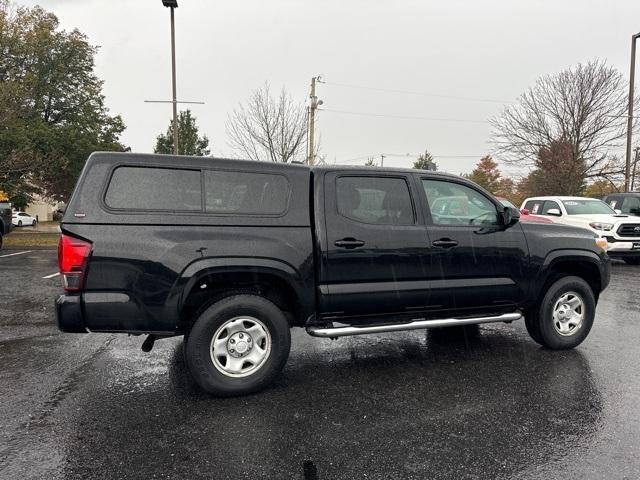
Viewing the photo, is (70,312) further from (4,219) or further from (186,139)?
(186,139)

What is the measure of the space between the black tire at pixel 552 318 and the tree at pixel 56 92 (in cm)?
2040

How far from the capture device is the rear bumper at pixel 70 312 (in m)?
3.33

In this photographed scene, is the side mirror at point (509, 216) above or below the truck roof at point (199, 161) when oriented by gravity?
below

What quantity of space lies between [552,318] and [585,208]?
367 inches

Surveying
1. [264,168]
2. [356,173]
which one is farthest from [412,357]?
[264,168]

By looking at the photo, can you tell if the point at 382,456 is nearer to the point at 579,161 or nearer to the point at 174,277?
the point at 174,277

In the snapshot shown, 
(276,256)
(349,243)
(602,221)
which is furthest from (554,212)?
(276,256)

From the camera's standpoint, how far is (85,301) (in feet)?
10.9

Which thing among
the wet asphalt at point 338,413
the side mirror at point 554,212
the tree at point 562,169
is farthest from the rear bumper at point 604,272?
the tree at point 562,169

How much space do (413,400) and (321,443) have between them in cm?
98

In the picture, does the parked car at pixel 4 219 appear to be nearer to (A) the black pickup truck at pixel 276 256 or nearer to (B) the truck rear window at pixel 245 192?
(A) the black pickup truck at pixel 276 256

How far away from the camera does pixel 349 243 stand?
3893 millimetres

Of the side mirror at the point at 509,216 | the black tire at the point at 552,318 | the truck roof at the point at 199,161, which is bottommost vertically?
the black tire at the point at 552,318

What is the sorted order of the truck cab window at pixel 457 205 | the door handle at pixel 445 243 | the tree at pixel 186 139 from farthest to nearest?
the tree at pixel 186 139
the truck cab window at pixel 457 205
the door handle at pixel 445 243
